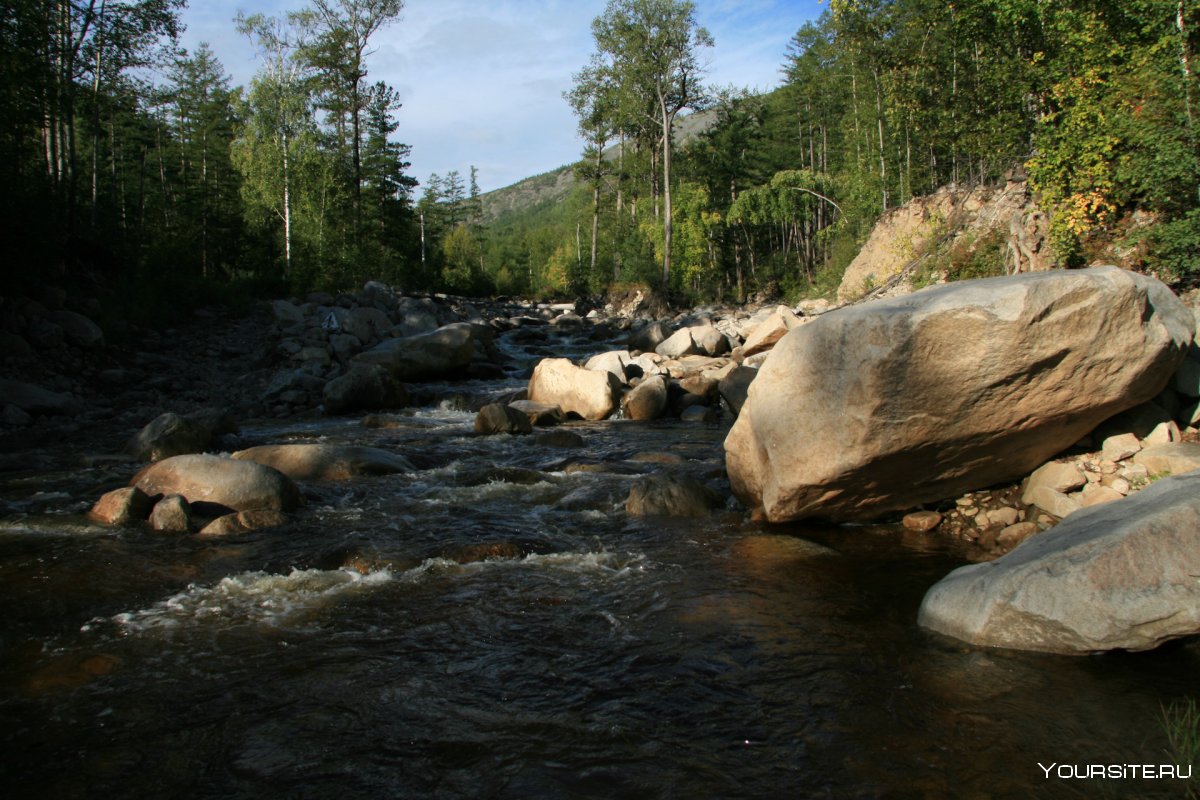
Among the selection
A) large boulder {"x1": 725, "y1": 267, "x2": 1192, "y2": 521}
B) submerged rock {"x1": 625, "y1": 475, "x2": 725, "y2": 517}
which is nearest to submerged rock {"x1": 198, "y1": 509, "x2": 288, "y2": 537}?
submerged rock {"x1": 625, "y1": 475, "x2": 725, "y2": 517}

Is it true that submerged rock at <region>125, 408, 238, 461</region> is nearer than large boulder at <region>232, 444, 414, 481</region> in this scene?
No

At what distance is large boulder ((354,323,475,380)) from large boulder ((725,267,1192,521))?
1300 centimetres

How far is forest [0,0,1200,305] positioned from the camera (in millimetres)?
10906

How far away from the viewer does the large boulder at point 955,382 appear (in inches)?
230

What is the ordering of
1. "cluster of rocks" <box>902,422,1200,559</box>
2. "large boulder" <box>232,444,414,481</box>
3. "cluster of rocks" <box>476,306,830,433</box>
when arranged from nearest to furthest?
"cluster of rocks" <box>902,422,1200,559</box> < "large boulder" <box>232,444,414,481</box> < "cluster of rocks" <box>476,306,830,433</box>

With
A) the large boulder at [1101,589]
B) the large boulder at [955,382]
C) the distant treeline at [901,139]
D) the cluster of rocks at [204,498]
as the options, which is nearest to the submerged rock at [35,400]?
the cluster of rocks at [204,498]

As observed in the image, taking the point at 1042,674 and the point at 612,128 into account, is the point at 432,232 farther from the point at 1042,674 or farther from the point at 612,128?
the point at 1042,674

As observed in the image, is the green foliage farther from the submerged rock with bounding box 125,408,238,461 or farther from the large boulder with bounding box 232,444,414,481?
the submerged rock with bounding box 125,408,238,461

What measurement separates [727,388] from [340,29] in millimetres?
28411

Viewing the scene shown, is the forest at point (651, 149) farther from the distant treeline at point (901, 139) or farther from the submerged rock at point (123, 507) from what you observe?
the submerged rock at point (123, 507)

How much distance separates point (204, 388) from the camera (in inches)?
642

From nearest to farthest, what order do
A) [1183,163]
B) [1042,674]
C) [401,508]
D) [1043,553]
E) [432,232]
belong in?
[1042,674] < [1043,553] < [401,508] < [1183,163] < [432,232]

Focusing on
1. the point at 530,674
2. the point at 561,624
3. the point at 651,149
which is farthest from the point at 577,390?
the point at 651,149

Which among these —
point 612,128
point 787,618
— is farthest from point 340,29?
point 787,618
